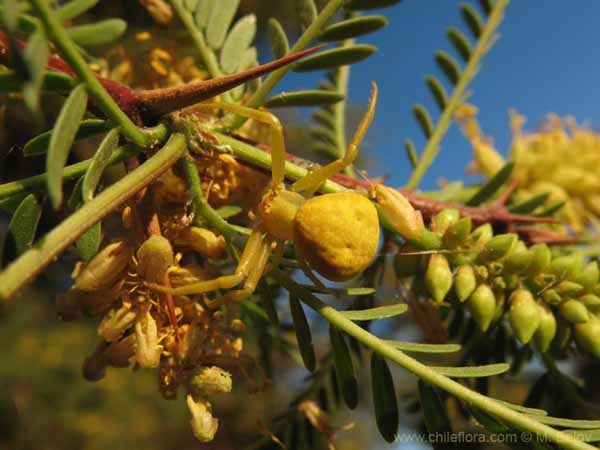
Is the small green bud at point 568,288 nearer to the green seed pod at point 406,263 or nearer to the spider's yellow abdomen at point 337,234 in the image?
the green seed pod at point 406,263

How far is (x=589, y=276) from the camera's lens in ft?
3.10

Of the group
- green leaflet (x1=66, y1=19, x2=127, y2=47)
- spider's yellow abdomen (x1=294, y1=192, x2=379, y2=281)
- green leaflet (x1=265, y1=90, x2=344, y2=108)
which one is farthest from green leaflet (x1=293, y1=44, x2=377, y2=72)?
green leaflet (x1=66, y1=19, x2=127, y2=47)

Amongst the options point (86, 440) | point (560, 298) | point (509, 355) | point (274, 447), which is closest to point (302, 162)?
point (560, 298)

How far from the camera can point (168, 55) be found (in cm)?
128

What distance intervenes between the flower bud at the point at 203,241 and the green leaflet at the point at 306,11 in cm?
37

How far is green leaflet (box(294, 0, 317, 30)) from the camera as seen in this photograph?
0.94 m

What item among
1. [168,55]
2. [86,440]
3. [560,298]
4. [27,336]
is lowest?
[86,440]

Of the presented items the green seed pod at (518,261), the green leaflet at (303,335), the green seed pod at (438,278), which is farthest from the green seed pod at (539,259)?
the green leaflet at (303,335)

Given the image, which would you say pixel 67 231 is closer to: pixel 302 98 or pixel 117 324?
pixel 117 324

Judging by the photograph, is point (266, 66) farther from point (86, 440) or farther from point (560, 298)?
point (86, 440)

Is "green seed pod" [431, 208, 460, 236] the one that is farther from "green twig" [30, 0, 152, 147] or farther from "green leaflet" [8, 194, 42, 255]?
"green leaflet" [8, 194, 42, 255]

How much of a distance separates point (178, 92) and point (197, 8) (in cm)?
39

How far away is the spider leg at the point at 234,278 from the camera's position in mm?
767

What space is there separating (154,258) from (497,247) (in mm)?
520
